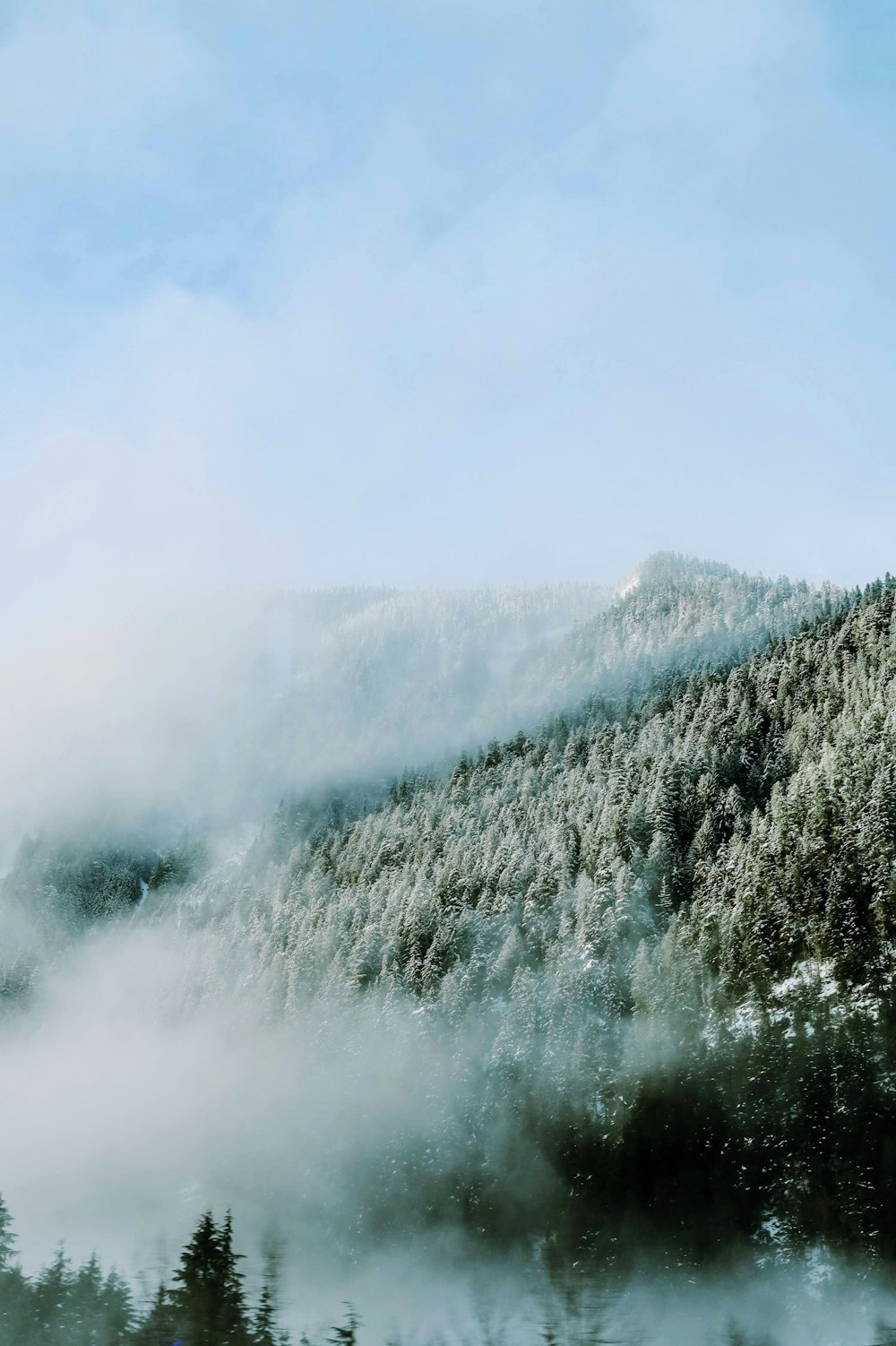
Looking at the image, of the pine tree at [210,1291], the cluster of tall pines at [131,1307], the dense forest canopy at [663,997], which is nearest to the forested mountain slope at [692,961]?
the dense forest canopy at [663,997]

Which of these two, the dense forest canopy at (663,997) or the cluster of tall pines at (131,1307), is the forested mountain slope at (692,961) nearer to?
the dense forest canopy at (663,997)

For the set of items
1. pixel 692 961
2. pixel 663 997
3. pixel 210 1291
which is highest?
pixel 692 961

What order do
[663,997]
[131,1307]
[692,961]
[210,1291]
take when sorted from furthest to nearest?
[692,961] < [663,997] < [210,1291] < [131,1307]

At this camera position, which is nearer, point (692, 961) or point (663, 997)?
point (663, 997)

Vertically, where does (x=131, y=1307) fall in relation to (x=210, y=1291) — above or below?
below

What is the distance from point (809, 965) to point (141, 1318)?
252ft

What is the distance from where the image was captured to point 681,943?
117875 mm

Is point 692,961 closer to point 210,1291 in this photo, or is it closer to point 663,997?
point 663,997

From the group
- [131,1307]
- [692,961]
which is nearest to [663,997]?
[692,961]

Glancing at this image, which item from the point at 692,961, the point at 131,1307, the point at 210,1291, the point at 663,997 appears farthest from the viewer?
the point at 692,961

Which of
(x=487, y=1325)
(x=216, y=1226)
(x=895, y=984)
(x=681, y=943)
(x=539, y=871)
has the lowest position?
(x=487, y=1325)

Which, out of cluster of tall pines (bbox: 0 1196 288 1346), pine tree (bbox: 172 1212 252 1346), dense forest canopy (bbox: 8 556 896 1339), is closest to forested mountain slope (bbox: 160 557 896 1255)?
dense forest canopy (bbox: 8 556 896 1339)

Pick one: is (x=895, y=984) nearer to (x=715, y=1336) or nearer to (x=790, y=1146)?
(x=790, y=1146)

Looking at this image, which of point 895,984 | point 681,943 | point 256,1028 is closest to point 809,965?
point 895,984
